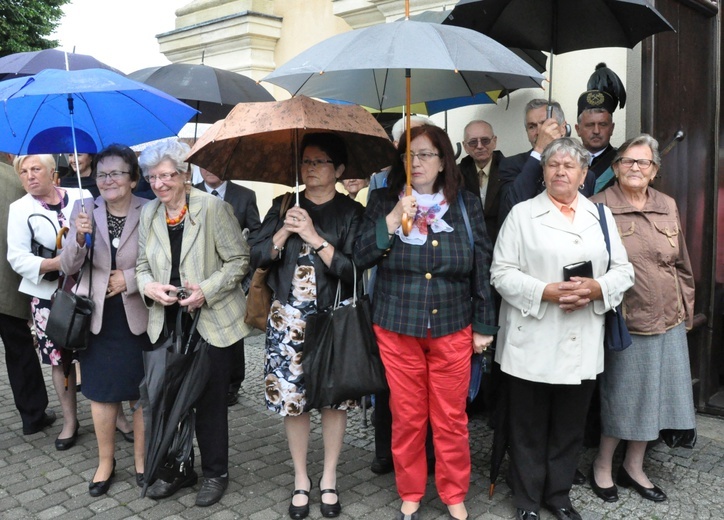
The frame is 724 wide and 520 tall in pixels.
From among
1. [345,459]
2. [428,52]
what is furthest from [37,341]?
[428,52]

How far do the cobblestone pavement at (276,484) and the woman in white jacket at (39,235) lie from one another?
414mm

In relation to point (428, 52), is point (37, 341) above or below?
below

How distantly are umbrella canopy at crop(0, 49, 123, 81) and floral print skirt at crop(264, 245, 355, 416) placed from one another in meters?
1.94

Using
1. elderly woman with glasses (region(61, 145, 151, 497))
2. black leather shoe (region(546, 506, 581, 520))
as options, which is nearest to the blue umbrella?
elderly woman with glasses (region(61, 145, 151, 497))

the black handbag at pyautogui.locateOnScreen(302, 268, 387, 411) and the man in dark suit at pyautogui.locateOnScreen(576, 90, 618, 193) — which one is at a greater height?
the man in dark suit at pyautogui.locateOnScreen(576, 90, 618, 193)

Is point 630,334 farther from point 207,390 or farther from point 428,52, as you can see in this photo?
point 207,390

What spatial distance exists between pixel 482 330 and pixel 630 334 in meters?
0.85

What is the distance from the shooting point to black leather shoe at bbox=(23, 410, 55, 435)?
4.90 m

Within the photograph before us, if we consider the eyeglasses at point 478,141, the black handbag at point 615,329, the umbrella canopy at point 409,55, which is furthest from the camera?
the eyeglasses at point 478,141

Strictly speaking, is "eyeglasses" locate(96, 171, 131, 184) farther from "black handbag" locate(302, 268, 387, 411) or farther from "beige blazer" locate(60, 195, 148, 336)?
"black handbag" locate(302, 268, 387, 411)

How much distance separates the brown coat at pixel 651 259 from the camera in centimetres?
359

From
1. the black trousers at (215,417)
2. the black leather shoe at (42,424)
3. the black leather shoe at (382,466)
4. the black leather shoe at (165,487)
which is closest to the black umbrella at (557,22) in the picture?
the black trousers at (215,417)

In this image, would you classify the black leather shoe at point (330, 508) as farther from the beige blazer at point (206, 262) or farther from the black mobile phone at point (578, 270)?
the black mobile phone at point (578, 270)

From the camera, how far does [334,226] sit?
3.55 meters
